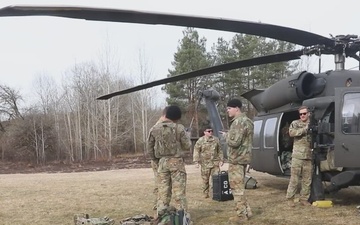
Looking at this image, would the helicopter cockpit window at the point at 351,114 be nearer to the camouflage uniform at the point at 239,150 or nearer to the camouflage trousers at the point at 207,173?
the camouflage uniform at the point at 239,150

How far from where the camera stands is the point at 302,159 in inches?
282

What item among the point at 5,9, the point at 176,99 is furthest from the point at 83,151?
the point at 5,9

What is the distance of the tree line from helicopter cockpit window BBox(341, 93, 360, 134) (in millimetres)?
26149

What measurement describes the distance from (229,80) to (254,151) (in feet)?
88.3

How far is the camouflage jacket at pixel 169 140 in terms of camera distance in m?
5.93

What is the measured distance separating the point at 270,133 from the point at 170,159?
122 inches

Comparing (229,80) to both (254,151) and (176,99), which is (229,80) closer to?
(176,99)

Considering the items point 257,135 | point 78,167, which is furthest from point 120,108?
point 257,135

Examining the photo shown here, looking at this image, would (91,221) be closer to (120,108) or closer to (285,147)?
(285,147)

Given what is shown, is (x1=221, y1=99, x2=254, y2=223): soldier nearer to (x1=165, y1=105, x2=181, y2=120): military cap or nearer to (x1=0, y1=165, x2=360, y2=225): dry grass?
(x1=0, y1=165, x2=360, y2=225): dry grass

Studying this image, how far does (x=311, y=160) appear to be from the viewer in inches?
281

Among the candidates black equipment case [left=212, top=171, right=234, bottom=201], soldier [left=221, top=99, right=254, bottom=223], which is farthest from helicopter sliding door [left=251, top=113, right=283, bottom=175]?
soldier [left=221, top=99, right=254, bottom=223]

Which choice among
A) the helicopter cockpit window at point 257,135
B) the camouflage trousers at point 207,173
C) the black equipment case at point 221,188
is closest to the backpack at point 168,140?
the black equipment case at point 221,188

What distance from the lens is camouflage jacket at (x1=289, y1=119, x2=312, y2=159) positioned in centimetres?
706
